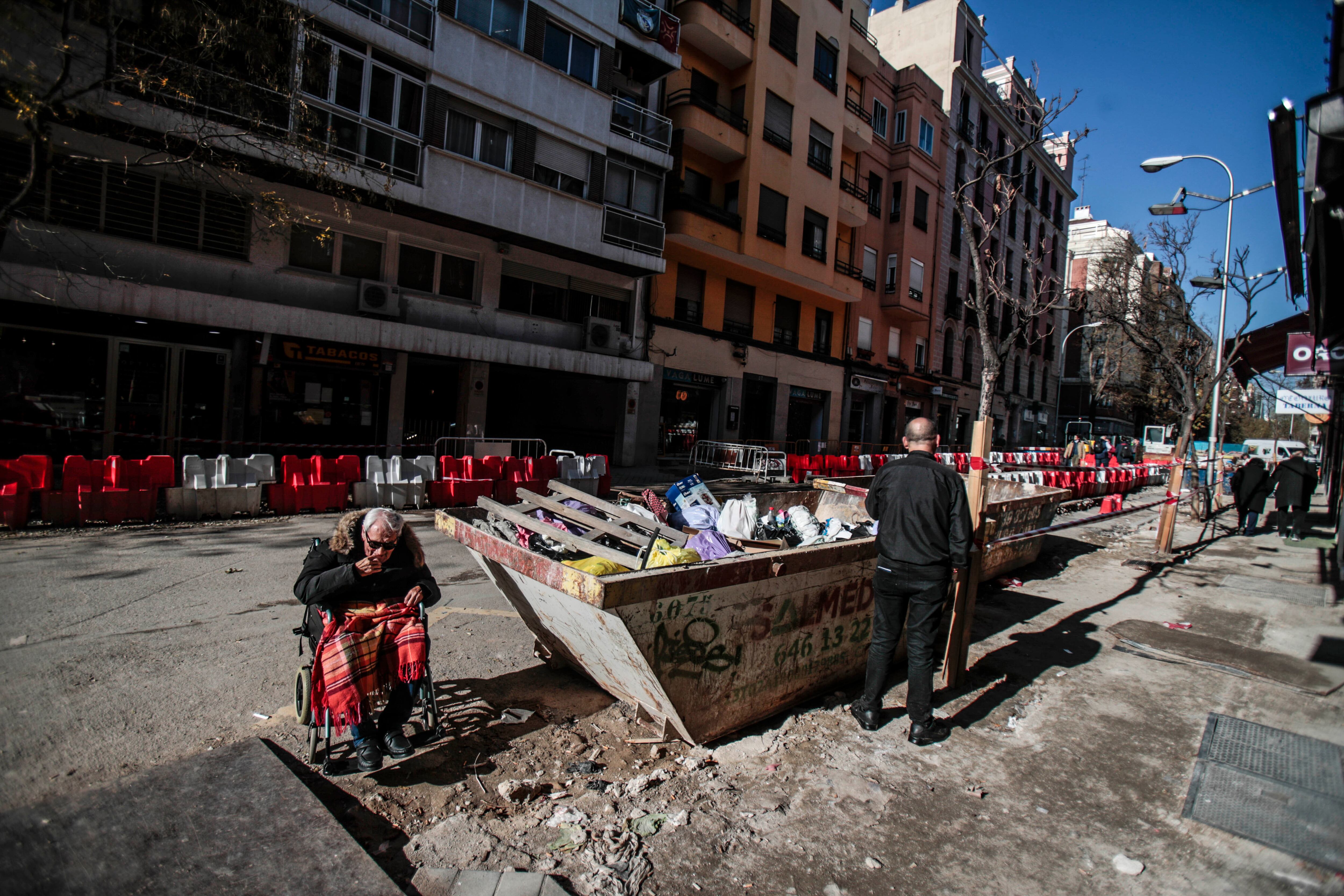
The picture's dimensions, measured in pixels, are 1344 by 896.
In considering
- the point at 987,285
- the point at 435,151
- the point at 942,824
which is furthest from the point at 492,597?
the point at 987,285

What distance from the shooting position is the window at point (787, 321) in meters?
24.4

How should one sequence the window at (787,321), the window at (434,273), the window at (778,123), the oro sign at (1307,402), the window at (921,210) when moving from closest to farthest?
the window at (434,273), the oro sign at (1307,402), the window at (778,123), the window at (787,321), the window at (921,210)

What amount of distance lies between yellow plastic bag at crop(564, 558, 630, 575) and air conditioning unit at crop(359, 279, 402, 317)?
12.7 metres

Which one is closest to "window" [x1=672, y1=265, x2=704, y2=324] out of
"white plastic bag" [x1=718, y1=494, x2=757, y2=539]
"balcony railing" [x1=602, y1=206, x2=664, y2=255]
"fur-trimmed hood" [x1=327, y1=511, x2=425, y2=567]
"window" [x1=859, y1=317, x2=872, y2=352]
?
"balcony railing" [x1=602, y1=206, x2=664, y2=255]

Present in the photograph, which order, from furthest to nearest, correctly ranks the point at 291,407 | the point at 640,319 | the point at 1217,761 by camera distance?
1. the point at 640,319
2. the point at 291,407
3. the point at 1217,761

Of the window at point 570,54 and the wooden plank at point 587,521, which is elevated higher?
the window at point 570,54

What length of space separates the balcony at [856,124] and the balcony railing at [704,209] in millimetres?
7950

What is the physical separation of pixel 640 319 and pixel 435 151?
7.31 m

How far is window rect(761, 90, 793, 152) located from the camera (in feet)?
70.9

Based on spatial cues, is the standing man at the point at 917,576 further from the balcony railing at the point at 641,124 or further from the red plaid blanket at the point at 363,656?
the balcony railing at the point at 641,124

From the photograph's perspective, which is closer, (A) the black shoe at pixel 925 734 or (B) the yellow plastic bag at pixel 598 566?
(B) the yellow plastic bag at pixel 598 566

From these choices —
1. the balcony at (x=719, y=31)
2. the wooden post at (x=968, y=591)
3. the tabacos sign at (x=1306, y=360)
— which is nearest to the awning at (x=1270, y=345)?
the tabacos sign at (x=1306, y=360)

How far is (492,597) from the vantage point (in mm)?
6285

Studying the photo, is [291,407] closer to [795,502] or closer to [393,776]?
[795,502]
